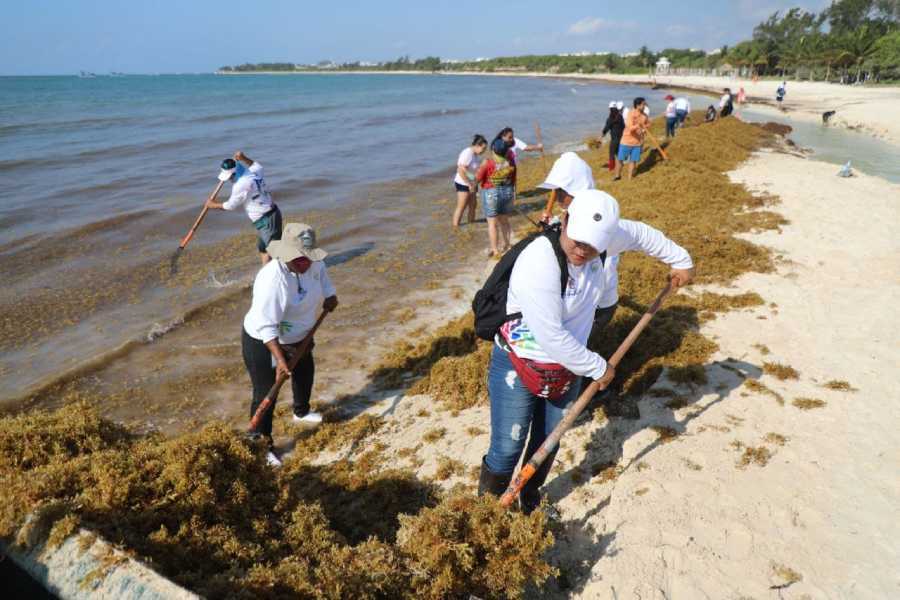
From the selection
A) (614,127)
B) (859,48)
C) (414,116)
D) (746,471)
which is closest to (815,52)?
(859,48)

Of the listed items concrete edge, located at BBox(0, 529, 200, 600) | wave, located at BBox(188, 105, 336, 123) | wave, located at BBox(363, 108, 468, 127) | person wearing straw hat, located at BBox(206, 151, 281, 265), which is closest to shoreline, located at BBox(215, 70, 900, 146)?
wave, located at BBox(363, 108, 468, 127)

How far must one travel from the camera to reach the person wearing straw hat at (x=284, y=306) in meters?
3.99

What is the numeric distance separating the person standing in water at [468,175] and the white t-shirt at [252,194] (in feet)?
12.6

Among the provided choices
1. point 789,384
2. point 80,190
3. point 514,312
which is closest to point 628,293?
point 789,384

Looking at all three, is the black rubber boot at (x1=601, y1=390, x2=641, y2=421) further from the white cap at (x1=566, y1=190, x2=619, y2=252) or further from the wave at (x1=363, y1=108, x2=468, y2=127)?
the wave at (x1=363, y1=108, x2=468, y2=127)

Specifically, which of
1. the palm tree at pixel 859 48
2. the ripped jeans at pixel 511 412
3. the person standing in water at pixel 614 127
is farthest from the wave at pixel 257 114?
the palm tree at pixel 859 48

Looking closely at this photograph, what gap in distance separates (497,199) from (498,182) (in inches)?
11.3

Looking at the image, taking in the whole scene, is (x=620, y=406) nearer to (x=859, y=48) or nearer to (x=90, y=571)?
(x=90, y=571)

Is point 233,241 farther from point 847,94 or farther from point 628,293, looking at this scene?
point 847,94

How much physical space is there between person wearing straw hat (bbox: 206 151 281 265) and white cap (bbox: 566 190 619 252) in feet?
19.9

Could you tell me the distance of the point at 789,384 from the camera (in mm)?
4828

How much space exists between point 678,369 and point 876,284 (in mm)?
4007

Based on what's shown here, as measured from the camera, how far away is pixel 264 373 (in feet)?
14.4

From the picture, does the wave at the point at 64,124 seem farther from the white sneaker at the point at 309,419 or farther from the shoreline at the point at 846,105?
the shoreline at the point at 846,105
